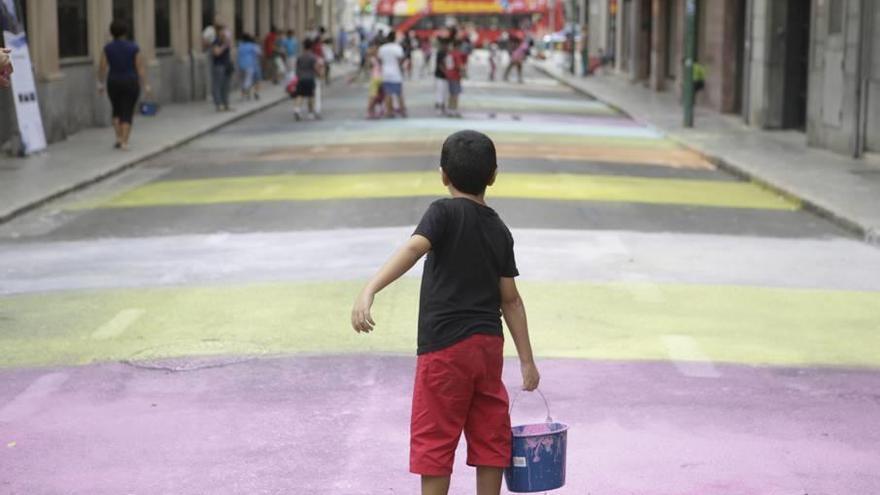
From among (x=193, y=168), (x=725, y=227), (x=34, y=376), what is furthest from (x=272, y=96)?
(x=34, y=376)

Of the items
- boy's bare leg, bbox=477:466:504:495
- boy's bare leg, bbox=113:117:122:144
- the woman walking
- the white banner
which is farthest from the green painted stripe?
boy's bare leg, bbox=113:117:122:144

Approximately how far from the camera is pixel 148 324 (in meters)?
10.3

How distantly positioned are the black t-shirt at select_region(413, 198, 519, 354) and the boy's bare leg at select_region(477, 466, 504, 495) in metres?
0.44

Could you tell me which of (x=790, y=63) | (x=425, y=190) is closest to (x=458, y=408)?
(x=425, y=190)

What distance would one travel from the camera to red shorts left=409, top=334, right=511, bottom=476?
204 inches

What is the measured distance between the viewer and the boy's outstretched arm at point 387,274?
200 inches

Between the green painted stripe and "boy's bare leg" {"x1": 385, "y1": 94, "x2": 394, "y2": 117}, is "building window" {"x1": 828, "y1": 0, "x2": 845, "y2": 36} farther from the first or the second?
the green painted stripe

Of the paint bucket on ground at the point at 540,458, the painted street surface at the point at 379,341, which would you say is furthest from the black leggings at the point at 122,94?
the paint bucket on ground at the point at 540,458

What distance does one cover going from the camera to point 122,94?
24266mm

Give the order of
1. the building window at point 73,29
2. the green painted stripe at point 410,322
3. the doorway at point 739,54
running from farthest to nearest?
the doorway at point 739,54 < the building window at point 73,29 < the green painted stripe at point 410,322

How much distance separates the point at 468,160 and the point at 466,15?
8953cm

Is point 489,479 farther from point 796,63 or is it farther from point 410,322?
point 796,63

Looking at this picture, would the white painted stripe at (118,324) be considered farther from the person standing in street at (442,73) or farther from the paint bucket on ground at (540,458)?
the person standing in street at (442,73)

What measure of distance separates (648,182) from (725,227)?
16.4 ft
